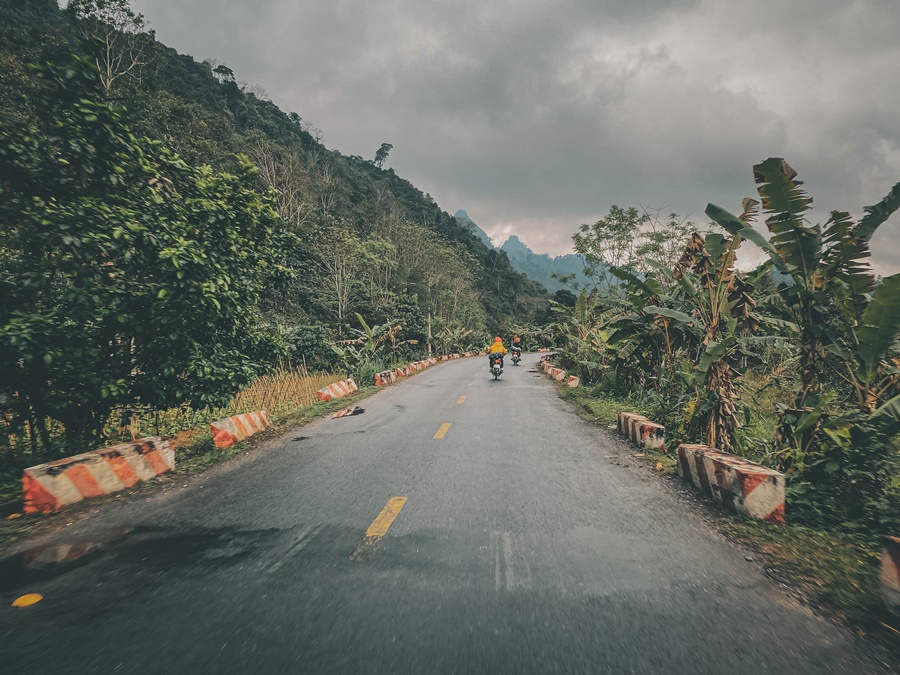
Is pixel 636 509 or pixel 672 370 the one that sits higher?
pixel 672 370

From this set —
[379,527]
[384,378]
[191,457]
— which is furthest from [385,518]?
[384,378]

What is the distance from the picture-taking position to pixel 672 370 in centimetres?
799

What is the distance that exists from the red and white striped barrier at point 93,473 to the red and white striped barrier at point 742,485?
6.65 meters

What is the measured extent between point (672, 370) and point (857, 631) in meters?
6.12

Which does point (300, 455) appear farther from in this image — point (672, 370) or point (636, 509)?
point (672, 370)

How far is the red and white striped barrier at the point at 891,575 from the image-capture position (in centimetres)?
241

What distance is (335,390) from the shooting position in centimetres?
1261

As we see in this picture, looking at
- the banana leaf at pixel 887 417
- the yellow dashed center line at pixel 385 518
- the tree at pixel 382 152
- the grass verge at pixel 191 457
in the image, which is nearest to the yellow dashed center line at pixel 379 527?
the yellow dashed center line at pixel 385 518

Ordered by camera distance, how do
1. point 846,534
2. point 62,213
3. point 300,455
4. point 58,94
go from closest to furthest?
point 846,534, point 62,213, point 58,94, point 300,455

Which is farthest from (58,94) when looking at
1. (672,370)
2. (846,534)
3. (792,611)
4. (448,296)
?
(448,296)

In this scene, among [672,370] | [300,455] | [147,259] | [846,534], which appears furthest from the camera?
[672,370]

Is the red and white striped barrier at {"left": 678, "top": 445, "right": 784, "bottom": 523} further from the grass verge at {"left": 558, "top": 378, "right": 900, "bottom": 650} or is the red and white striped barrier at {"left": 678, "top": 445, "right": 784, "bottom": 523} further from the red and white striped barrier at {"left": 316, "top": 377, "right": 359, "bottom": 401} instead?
the red and white striped barrier at {"left": 316, "top": 377, "right": 359, "bottom": 401}

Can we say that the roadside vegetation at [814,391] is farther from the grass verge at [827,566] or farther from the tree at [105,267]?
the tree at [105,267]

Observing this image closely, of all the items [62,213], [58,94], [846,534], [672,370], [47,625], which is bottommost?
[846,534]
